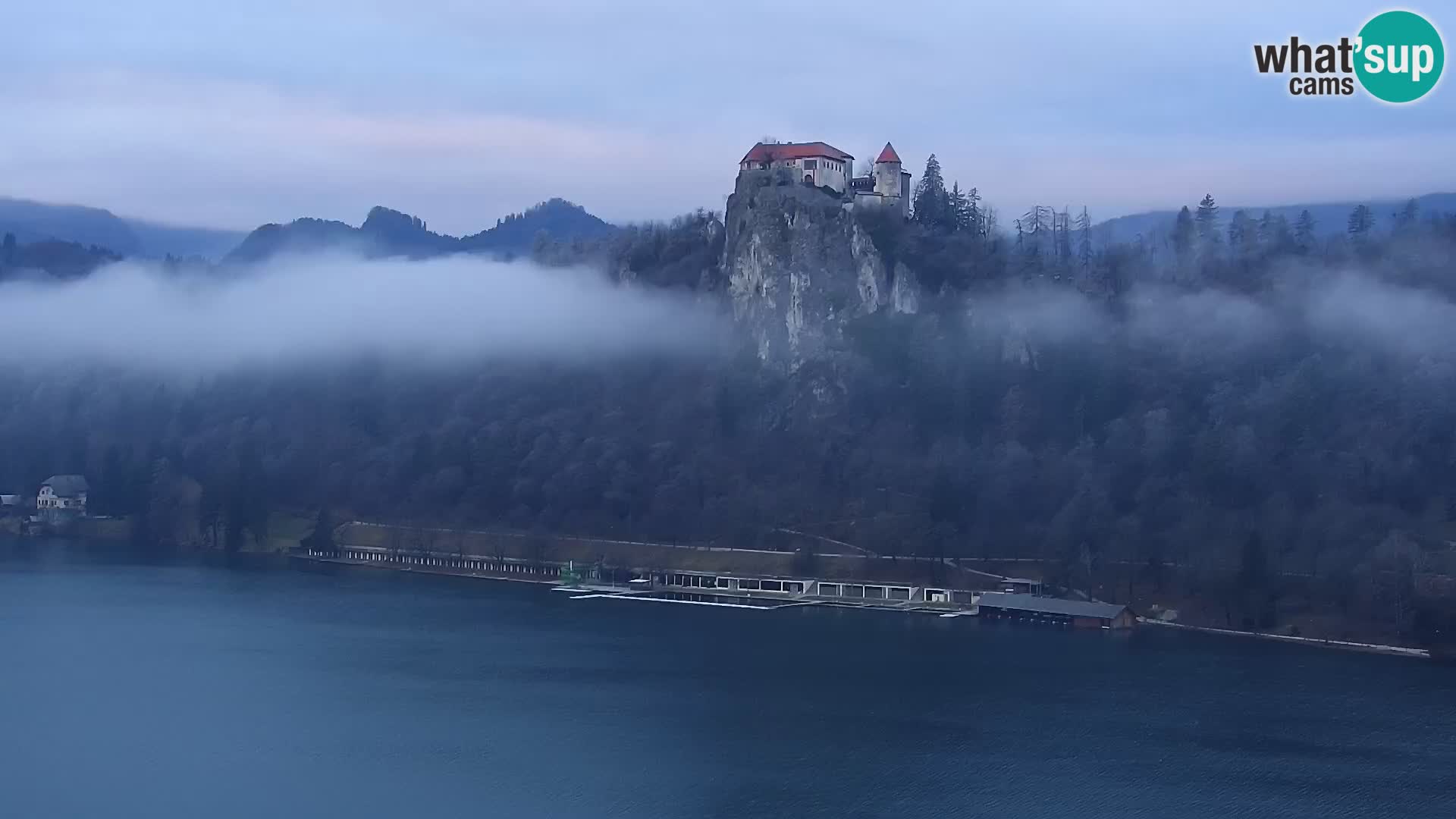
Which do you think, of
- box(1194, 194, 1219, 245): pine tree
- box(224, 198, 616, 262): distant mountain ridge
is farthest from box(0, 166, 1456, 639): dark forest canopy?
box(224, 198, 616, 262): distant mountain ridge

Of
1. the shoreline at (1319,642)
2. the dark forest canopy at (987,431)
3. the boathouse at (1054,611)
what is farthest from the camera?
the dark forest canopy at (987,431)

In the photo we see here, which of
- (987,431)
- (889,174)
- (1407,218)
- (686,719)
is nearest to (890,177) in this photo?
(889,174)

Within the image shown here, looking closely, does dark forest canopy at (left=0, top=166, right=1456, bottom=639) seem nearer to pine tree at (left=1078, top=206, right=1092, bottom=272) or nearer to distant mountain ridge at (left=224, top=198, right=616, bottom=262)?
pine tree at (left=1078, top=206, right=1092, bottom=272)

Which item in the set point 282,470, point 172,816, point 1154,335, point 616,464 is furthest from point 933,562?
point 282,470

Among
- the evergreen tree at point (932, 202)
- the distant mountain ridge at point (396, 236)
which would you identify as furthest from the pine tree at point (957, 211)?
the distant mountain ridge at point (396, 236)

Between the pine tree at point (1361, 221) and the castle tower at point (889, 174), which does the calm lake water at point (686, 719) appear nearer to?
the castle tower at point (889, 174)

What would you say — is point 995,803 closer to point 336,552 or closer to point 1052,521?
point 1052,521

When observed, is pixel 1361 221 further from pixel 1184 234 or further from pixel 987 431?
pixel 987 431
